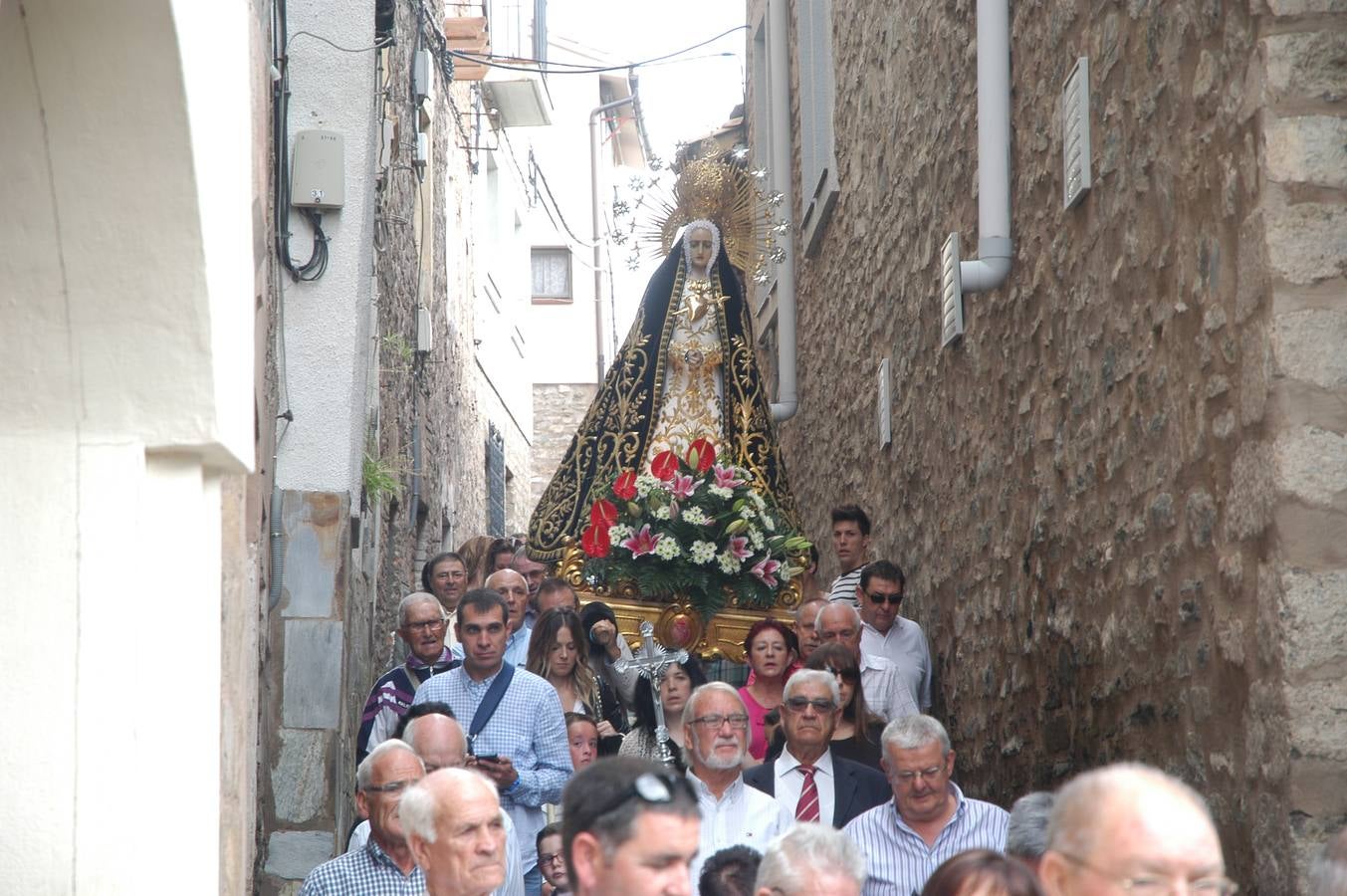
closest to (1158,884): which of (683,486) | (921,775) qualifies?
(921,775)

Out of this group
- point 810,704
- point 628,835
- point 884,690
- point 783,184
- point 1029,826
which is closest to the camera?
point 628,835

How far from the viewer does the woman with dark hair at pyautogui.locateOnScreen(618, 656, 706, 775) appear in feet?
20.5

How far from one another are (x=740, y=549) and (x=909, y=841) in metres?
3.35

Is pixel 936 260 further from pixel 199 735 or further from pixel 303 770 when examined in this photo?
pixel 199 735

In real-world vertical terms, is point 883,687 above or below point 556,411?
below

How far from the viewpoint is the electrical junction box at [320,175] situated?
7848 mm

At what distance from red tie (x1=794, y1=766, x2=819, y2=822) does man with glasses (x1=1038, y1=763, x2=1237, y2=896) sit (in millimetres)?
2920

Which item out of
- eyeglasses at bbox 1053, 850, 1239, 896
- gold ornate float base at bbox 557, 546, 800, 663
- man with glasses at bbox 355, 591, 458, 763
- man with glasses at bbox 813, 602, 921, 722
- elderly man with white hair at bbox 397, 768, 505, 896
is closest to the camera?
eyeglasses at bbox 1053, 850, 1239, 896

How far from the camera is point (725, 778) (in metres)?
5.31

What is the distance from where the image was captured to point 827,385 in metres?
12.5

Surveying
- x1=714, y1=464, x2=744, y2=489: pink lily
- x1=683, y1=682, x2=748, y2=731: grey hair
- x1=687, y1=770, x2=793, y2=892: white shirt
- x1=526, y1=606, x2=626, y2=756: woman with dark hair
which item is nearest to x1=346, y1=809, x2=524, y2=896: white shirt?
x1=687, y1=770, x2=793, y2=892: white shirt

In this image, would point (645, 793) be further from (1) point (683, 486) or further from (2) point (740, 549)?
(1) point (683, 486)

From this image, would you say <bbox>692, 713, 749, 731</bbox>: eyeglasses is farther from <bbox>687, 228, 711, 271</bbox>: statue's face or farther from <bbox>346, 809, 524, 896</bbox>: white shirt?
<bbox>687, 228, 711, 271</bbox>: statue's face

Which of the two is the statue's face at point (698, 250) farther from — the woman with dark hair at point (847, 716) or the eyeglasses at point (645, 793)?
the eyeglasses at point (645, 793)
